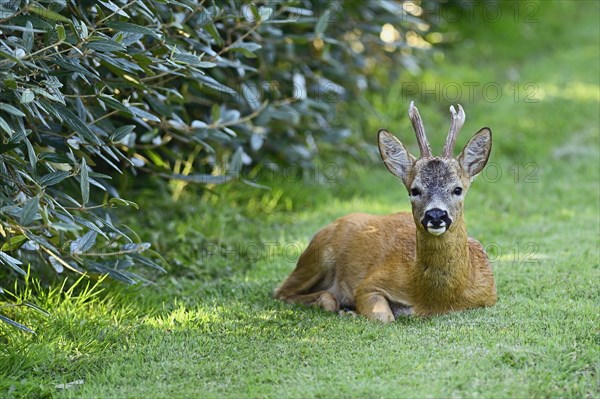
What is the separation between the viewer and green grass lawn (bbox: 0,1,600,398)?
4.79 m

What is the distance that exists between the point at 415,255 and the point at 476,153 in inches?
29.1

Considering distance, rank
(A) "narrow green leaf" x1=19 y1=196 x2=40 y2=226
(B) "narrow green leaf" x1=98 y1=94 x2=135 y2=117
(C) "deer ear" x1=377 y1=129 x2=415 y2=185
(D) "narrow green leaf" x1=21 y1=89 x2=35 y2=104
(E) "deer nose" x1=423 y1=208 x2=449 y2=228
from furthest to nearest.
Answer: (C) "deer ear" x1=377 y1=129 x2=415 y2=185, (B) "narrow green leaf" x1=98 y1=94 x2=135 y2=117, (E) "deer nose" x1=423 y1=208 x2=449 y2=228, (D) "narrow green leaf" x1=21 y1=89 x2=35 y2=104, (A) "narrow green leaf" x1=19 y1=196 x2=40 y2=226

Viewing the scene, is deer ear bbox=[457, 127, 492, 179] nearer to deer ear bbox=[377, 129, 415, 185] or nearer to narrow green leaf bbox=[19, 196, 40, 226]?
deer ear bbox=[377, 129, 415, 185]

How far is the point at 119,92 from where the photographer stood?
6746 millimetres

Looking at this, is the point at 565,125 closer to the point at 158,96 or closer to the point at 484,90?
the point at 484,90

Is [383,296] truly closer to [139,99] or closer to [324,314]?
[324,314]

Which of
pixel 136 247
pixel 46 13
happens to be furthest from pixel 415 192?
pixel 46 13

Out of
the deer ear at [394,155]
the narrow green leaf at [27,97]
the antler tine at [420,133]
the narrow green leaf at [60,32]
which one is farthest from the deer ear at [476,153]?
the narrow green leaf at [27,97]

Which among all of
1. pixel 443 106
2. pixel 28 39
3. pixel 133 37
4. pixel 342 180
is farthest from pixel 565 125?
pixel 28 39

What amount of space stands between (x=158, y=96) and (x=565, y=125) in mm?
5980

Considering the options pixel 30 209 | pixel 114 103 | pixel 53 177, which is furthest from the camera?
pixel 114 103

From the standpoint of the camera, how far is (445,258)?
18.9ft

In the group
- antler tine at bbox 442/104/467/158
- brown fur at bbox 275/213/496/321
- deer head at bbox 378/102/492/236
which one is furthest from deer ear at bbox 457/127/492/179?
brown fur at bbox 275/213/496/321

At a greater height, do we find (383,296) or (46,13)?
(46,13)
